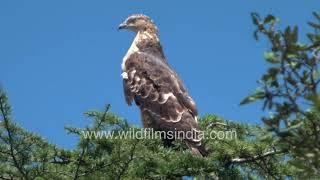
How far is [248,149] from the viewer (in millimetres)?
6602

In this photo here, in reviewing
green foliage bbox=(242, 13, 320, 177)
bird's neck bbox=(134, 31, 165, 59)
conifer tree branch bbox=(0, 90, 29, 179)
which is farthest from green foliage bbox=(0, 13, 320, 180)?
bird's neck bbox=(134, 31, 165, 59)

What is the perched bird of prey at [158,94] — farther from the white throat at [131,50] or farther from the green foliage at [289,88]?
the green foliage at [289,88]

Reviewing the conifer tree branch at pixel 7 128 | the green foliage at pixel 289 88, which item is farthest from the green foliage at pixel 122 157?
the green foliage at pixel 289 88

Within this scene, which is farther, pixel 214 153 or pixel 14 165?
pixel 214 153

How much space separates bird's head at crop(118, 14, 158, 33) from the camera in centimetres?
1090

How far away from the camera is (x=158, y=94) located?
8688 millimetres

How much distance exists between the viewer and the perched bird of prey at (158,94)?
824 centimetres

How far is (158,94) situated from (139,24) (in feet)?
8.45

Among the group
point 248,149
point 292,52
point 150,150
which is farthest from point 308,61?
point 248,149

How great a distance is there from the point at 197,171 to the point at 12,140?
1.66 meters

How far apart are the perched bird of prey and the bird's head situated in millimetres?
975

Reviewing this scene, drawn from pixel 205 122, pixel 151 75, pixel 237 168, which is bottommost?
pixel 237 168

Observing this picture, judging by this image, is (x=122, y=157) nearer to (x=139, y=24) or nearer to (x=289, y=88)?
(x=289, y=88)

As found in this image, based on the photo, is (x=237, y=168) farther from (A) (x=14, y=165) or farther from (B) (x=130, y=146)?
(A) (x=14, y=165)
